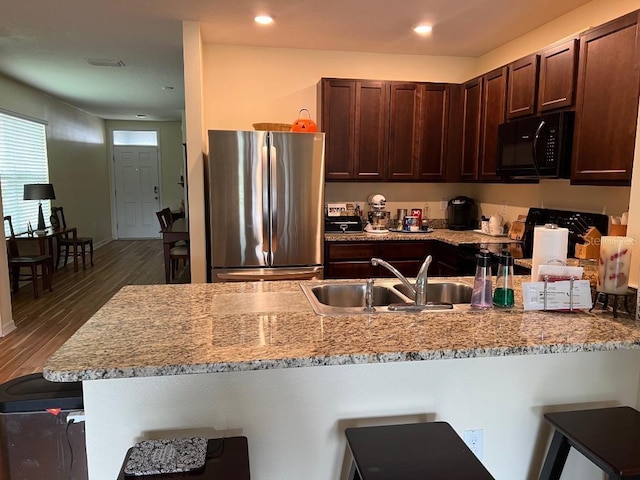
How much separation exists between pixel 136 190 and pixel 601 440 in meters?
9.52

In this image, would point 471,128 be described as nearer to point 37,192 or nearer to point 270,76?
point 270,76

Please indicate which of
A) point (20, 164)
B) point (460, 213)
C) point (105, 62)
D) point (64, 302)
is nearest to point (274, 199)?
point (460, 213)

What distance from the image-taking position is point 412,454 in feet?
4.08

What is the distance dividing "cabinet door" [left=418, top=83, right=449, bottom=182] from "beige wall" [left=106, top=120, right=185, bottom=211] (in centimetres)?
656

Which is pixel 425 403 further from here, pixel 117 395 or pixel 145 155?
pixel 145 155

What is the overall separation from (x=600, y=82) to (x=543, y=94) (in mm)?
475

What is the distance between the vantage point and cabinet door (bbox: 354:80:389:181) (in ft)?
12.5

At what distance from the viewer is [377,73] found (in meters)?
4.14

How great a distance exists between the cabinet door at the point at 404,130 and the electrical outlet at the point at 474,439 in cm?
266

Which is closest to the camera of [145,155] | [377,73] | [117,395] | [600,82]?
[117,395]

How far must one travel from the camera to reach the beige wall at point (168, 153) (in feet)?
30.6

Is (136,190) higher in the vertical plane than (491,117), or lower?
lower

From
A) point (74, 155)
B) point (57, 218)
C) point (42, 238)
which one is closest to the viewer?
point (42, 238)

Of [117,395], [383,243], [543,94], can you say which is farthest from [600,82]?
[117,395]
